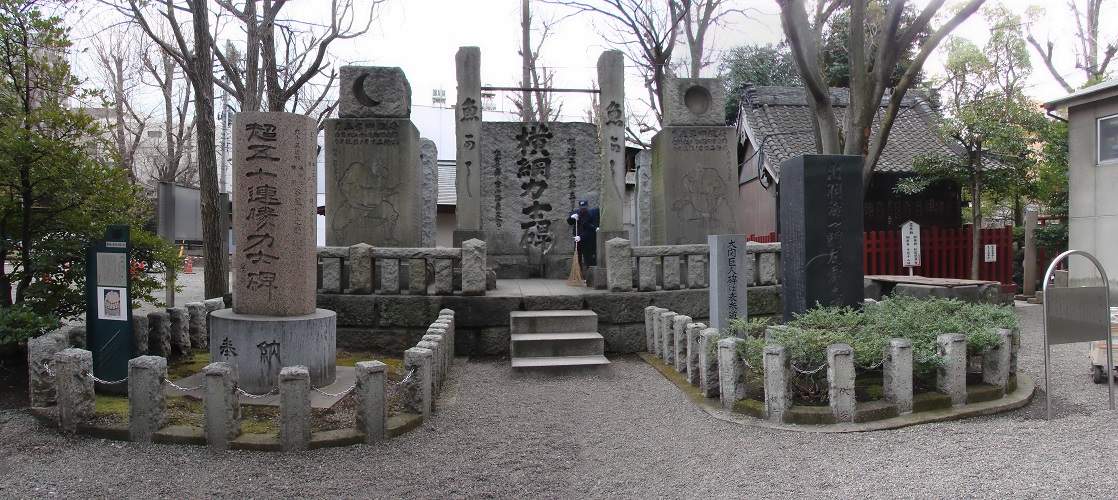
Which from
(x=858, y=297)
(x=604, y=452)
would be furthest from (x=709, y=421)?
(x=858, y=297)

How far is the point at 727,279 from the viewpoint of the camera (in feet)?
25.2

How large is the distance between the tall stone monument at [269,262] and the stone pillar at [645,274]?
4.33 meters

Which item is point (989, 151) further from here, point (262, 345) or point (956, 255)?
point (262, 345)

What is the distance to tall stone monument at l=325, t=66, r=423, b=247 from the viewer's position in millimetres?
10281

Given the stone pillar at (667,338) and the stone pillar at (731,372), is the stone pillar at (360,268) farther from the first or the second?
the stone pillar at (731,372)

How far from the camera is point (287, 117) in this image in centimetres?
617

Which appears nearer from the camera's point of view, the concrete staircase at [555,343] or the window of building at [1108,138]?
the concrete staircase at [555,343]

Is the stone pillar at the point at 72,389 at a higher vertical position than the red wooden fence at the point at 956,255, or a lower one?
lower

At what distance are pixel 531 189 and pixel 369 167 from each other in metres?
3.71

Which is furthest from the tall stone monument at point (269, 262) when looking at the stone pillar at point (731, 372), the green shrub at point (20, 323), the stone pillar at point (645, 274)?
the stone pillar at point (645, 274)

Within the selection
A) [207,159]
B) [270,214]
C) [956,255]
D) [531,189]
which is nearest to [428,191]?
[531,189]

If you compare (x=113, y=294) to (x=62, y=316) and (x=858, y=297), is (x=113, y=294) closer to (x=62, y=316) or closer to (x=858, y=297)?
(x=62, y=316)

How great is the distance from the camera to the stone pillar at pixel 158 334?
729 cm

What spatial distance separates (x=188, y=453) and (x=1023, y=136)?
17.2 m
